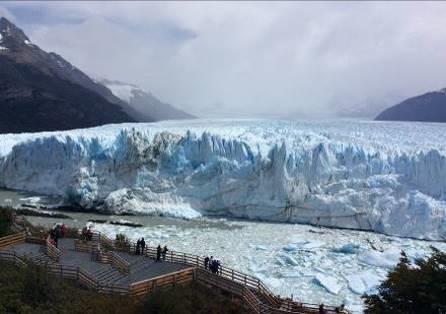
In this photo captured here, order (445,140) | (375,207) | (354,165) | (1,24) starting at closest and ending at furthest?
1. (375,207)
2. (354,165)
3. (445,140)
4. (1,24)

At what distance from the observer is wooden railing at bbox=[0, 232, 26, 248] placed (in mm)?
15696

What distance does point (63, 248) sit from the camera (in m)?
15.9

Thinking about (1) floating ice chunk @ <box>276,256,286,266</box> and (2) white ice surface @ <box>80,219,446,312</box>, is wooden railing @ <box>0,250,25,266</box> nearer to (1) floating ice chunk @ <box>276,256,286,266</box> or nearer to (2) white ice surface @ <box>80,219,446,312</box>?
(2) white ice surface @ <box>80,219,446,312</box>

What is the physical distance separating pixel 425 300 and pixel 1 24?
7715 cm

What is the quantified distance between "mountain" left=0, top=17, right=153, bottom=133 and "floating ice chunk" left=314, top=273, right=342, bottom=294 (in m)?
39.0

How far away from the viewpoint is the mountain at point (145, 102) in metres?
121

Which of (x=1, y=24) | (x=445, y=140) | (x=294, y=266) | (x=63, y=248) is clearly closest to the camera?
(x=63, y=248)

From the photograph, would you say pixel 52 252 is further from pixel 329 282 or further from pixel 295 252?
pixel 295 252

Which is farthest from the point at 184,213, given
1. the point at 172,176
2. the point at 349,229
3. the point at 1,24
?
the point at 1,24

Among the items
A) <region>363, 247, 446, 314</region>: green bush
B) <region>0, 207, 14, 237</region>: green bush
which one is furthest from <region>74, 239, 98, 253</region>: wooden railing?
<region>363, 247, 446, 314</region>: green bush

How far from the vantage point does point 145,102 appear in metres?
128

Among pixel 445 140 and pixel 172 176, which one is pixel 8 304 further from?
pixel 445 140

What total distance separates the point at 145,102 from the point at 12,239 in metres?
113

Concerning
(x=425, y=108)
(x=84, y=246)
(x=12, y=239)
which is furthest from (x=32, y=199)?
(x=425, y=108)
